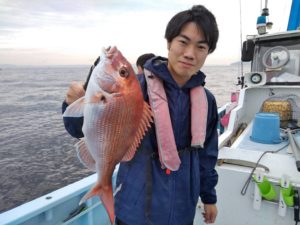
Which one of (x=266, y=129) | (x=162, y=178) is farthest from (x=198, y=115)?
A: (x=266, y=129)

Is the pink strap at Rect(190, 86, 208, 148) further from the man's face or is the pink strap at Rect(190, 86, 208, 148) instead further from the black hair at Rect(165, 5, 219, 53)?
the black hair at Rect(165, 5, 219, 53)

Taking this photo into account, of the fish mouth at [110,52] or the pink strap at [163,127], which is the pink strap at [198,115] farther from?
the fish mouth at [110,52]

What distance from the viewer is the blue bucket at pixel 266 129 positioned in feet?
12.4

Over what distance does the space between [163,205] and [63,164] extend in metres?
7.08

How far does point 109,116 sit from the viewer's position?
1.31 metres

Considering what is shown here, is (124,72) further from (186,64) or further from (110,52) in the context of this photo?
(186,64)

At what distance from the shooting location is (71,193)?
8.63ft

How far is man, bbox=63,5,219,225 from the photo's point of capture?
5.38 feet

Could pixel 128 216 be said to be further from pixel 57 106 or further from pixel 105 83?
pixel 57 106

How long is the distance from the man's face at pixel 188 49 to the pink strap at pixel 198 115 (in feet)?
0.53

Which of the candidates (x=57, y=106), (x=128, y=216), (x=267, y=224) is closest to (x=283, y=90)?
(x=267, y=224)

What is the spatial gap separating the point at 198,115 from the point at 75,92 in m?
0.77

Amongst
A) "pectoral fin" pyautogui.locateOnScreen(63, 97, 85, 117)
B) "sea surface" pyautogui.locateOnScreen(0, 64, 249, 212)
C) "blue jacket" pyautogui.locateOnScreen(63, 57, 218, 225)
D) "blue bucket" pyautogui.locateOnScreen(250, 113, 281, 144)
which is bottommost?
"sea surface" pyautogui.locateOnScreen(0, 64, 249, 212)

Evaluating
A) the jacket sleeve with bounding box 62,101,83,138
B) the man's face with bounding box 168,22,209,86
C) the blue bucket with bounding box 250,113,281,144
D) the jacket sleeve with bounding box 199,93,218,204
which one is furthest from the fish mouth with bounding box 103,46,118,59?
the blue bucket with bounding box 250,113,281,144
